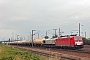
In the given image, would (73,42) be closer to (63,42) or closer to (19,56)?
(63,42)

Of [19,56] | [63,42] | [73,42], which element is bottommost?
[19,56]

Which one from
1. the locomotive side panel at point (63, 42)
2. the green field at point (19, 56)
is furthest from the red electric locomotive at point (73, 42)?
the green field at point (19, 56)

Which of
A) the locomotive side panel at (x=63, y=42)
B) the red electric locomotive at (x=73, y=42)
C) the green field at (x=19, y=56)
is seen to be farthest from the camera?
the locomotive side panel at (x=63, y=42)

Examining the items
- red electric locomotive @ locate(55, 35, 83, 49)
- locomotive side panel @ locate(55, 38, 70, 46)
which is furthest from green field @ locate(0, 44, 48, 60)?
locomotive side panel @ locate(55, 38, 70, 46)

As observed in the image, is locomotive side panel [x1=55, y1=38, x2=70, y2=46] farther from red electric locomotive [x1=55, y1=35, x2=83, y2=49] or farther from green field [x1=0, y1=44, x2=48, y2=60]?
green field [x1=0, y1=44, x2=48, y2=60]

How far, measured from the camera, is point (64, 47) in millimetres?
51438

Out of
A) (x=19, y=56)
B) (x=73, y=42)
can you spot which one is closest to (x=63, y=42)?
(x=73, y=42)

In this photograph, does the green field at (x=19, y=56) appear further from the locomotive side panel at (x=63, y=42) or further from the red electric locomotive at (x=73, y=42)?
the locomotive side panel at (x=63, y=42)

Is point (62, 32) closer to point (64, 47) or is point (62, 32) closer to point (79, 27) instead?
point (79, 27)

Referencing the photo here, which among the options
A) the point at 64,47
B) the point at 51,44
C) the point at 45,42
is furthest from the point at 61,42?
the point at 45,42

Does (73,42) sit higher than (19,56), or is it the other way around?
(73,42)

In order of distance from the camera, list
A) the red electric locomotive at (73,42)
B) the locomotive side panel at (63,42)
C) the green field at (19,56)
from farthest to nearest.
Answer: the locomotive side panel at (63,42), the red electric locomotive at (73,42), the green field at (19,56)

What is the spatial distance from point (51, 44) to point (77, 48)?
18484mm

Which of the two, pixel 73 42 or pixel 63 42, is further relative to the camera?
pixel 63 42
